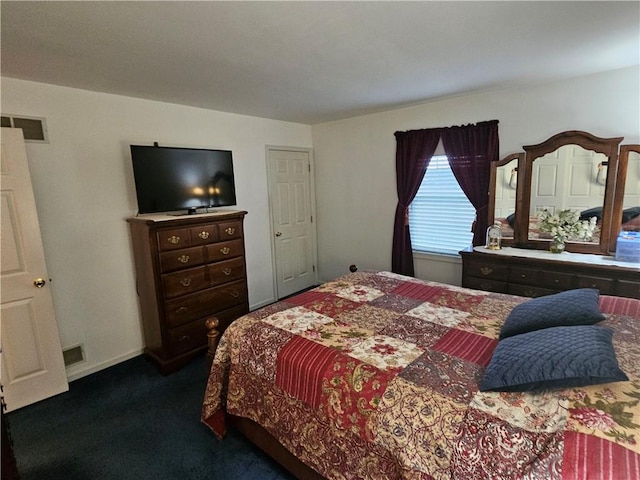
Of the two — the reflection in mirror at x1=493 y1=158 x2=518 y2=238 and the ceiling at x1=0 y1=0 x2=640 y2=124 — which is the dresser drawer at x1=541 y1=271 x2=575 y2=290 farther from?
the ceiling at x1=0 y1=0 x2=640 y2=124

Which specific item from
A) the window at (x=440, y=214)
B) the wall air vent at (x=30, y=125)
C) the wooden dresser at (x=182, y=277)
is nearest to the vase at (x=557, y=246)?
the window at (x=440, y=214)

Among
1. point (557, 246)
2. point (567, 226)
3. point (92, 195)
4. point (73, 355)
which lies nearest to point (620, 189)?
point (567, 226)

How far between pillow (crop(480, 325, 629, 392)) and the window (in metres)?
2.32

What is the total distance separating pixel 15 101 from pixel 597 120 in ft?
14.8

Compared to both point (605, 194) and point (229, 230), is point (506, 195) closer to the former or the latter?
point (605, 194)

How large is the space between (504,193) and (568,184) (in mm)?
495

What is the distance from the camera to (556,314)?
158 cm

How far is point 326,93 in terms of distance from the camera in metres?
3.03

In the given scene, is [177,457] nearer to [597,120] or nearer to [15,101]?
[15,101]

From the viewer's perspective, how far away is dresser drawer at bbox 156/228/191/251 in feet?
8.95

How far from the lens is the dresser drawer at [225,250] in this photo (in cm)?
310

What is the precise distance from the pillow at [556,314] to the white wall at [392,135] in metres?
1.88

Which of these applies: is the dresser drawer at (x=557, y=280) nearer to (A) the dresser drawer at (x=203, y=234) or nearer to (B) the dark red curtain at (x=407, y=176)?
(B) the dark red curtain at (x=407, y=176)

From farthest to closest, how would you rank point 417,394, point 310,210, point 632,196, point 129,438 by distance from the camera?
point 310,210, point 632,196, point 129,438, point 417,394
